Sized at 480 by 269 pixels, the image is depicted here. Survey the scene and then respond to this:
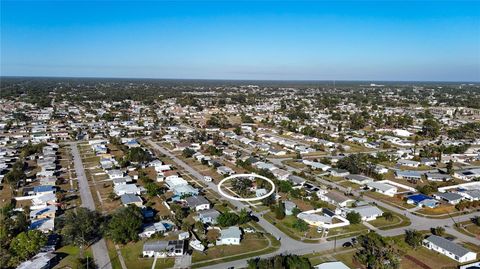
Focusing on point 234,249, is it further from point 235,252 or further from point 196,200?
point 196,200

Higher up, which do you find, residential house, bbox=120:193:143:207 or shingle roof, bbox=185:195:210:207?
shingle roof, bbox=185:195:210:207

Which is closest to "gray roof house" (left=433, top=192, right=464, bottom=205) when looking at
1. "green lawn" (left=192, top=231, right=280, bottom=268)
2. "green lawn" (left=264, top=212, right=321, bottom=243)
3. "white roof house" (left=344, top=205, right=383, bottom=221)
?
"white roof house" (left=344, top=205, right=383, bottom=221)

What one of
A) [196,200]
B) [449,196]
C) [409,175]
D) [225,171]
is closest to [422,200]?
[449,196]

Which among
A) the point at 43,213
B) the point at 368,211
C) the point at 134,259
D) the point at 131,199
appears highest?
the point at 368,211

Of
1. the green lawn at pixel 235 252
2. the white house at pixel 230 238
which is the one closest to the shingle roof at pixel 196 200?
the white house at pixel 230 238

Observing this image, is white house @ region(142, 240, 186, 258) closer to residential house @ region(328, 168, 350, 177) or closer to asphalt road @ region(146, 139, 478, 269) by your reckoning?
asphalt road @ region(146, 139, 478, 269)

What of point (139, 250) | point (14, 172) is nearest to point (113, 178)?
point (14, 172)

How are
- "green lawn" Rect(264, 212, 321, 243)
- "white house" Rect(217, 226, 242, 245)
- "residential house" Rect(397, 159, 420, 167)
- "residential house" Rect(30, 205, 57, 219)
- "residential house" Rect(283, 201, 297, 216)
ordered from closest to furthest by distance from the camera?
"white house" Rect(217, 226, 242, 245) < "green lawn" Rect(264, 212, 321, 243) < "residential house" Rect(30, 205, 57, 219) < "residential house" Rect(283, 201, 297, 216) < "residential house" Rect(397, 159, 420, 167)
